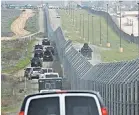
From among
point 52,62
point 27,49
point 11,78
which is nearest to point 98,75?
point 11,78

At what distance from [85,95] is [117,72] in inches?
293

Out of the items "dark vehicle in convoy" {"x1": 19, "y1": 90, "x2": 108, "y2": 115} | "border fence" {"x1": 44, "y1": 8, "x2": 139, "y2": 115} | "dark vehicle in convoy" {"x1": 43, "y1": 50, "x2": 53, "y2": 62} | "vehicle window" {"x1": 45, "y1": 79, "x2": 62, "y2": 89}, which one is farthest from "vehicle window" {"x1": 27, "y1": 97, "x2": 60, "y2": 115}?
"dark vehicle in convoy" {"x1": 43, "y1": 50, "x2": 53, "y2": 62}

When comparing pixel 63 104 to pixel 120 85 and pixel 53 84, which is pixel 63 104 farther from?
pixel 53 84

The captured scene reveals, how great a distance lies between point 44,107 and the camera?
31.2 feet

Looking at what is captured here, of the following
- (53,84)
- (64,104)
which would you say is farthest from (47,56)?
(64,104)

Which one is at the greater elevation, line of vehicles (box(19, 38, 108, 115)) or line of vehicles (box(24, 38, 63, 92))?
line of vehicles (box(19, 38, 108, 115))

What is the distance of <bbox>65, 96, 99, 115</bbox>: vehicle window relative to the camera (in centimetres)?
947

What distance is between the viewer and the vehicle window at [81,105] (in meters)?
9.47

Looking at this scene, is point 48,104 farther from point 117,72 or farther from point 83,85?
point 83,85

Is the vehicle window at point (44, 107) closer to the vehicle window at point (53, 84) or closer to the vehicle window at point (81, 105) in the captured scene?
the vehicle window at point (81, 105)

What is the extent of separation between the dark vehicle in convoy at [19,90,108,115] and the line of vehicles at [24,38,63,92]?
261 inches

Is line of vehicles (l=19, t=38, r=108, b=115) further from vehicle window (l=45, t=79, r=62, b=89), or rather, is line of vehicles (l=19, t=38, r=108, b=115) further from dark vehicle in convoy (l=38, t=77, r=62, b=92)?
vehicle window (l=45, t=79, r=62, b=89)

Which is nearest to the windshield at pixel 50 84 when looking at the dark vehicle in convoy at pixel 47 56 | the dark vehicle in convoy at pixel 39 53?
the dark vehicle in convoy at pixel 47 56

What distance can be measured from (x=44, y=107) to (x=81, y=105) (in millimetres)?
555
